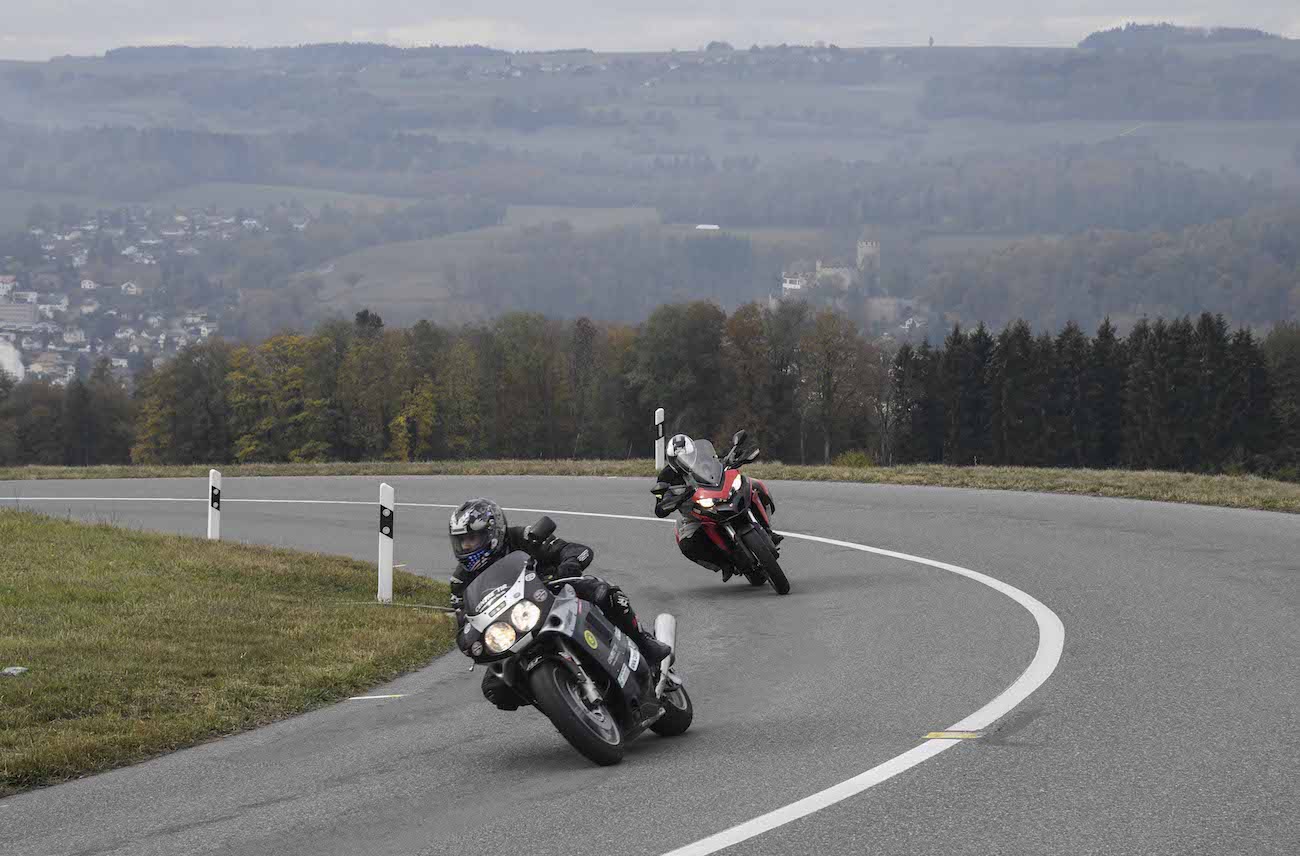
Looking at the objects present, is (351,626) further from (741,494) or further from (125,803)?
(125,803)

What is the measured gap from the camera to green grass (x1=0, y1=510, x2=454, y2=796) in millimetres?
8773

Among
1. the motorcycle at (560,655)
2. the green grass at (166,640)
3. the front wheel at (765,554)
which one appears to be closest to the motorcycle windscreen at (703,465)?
the front wheel at (765,554)

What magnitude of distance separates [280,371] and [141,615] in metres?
87.9

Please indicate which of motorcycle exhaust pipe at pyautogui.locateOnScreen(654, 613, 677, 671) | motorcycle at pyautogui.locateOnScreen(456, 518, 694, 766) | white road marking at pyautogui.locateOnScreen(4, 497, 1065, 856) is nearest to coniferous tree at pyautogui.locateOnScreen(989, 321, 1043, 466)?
white road marking at pyautogui.locateOnScreen(4, 497, 1065, 856)

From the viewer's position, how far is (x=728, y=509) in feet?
44.2

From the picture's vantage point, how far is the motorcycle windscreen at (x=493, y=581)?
300 inches

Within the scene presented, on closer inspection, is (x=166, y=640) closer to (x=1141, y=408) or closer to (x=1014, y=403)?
(x=1141, y=408)

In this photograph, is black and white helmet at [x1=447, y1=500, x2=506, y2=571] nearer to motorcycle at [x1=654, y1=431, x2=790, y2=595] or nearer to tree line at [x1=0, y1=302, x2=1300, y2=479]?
motorcycle at [x1=654, y1=431, x2=790, y2=595]

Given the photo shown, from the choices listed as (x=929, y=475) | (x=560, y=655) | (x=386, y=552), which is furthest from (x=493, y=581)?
(x=929, y=475)

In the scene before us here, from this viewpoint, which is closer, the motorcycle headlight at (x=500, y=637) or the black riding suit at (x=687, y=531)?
the motorcycle headlight at (x=500, y=637)

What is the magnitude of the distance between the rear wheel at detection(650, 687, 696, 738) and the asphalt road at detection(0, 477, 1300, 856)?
0.48ft

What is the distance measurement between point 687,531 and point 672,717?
5.81 m

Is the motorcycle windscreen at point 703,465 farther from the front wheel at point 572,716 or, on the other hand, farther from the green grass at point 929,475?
the green grass at point 929,475

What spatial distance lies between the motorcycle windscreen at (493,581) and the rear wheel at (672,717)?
1.07m
